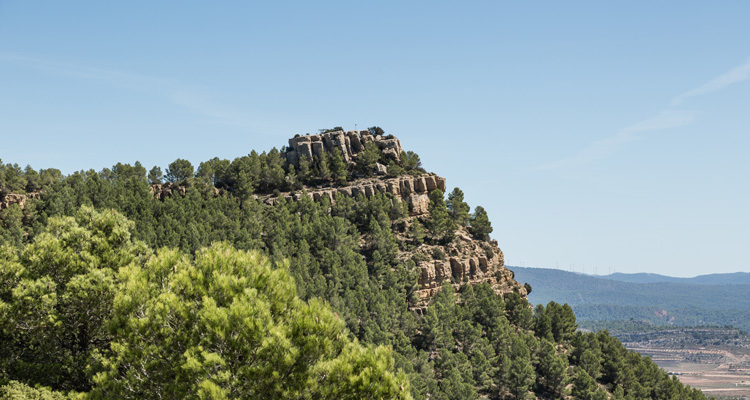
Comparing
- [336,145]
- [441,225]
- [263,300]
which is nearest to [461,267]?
[441,225]

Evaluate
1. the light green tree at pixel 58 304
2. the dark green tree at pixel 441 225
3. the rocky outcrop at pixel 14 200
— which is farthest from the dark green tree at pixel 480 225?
the light green tree at pixel 58 304

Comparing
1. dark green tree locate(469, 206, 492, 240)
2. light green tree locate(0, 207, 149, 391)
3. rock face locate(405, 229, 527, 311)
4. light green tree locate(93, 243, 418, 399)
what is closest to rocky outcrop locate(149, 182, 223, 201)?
rock face locate(405, 229, 527, 311)


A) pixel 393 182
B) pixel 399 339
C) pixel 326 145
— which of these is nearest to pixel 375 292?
pixel 399 339

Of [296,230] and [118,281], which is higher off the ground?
[296,230]

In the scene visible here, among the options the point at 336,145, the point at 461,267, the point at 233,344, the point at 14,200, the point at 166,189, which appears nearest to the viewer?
the point at 233,344

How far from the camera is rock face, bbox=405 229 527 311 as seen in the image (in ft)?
338

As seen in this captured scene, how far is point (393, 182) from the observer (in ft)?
410

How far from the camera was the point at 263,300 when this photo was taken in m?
21.9

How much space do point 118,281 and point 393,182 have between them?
9746cm

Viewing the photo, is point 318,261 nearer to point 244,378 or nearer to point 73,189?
point 73,189

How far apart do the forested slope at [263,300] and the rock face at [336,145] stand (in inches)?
104

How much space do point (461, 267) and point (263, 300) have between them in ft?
297

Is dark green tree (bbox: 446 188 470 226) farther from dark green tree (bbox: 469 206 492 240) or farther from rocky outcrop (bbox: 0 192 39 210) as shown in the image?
rocky outcrop (bbox: 0 192 39 210)

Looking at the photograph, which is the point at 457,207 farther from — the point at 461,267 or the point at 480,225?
the point at 461,267
